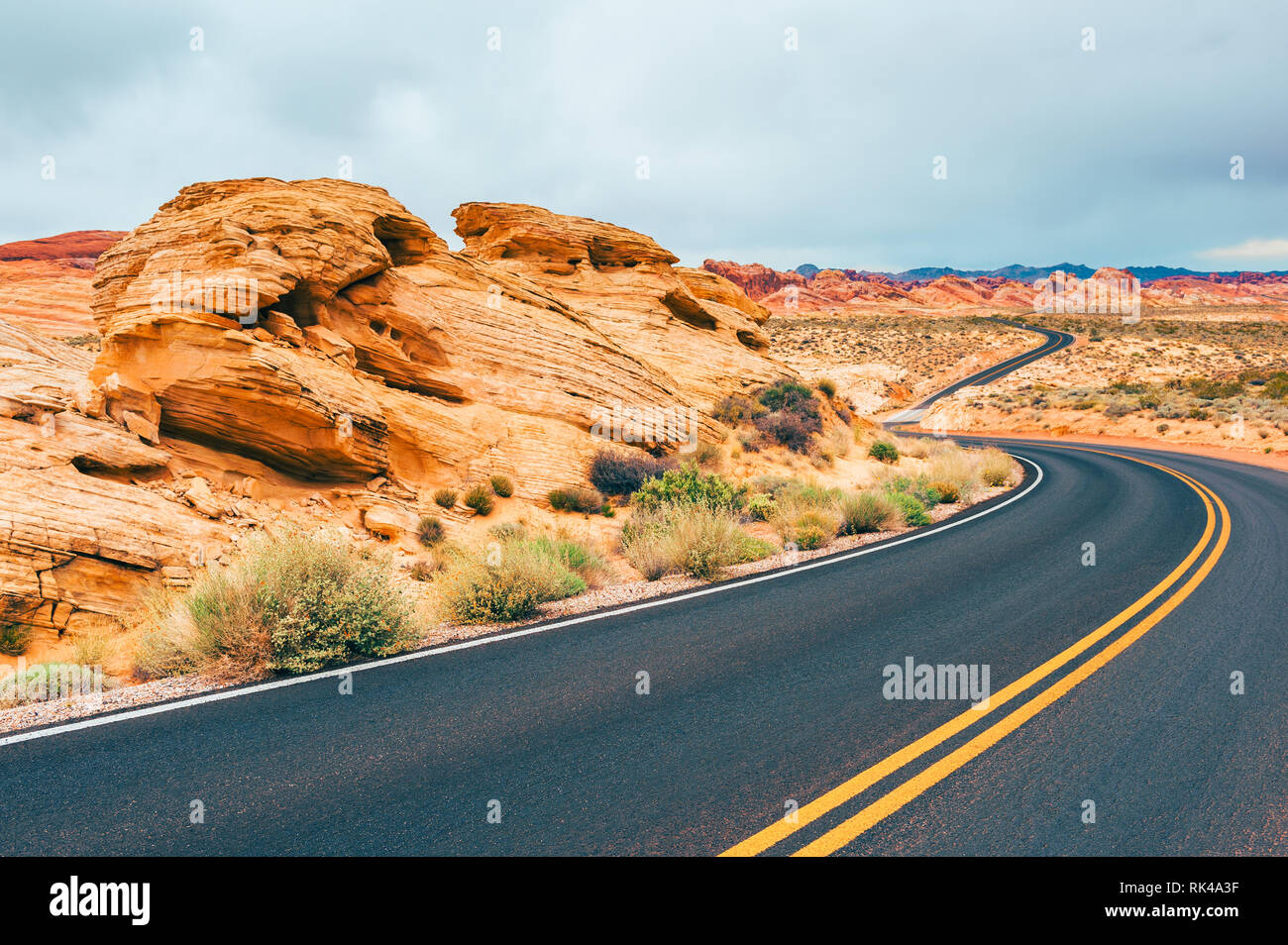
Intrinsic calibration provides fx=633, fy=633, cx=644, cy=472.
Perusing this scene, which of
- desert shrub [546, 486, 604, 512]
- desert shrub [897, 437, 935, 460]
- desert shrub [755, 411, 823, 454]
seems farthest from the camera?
desert shrub [897, 437, 935, 460]

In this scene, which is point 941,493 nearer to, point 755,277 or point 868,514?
point 868,514

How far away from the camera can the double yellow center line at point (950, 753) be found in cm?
299

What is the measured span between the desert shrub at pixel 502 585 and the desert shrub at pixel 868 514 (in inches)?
220

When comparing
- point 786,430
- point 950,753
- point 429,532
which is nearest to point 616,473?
point 429,532

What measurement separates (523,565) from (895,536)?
6.68m

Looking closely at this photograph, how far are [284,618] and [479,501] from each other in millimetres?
6925

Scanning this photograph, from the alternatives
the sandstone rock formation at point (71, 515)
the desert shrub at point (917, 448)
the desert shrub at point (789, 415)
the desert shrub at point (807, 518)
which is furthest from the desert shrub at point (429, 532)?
the desert shrub at point (917, 448)

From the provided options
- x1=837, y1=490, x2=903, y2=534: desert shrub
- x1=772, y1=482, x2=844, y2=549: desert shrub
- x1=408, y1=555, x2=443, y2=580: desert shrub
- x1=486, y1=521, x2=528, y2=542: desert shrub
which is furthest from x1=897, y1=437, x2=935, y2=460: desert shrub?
x1=408, y1=555, x2=443, y2=580: desert shrub

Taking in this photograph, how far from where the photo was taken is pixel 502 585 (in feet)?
22.1

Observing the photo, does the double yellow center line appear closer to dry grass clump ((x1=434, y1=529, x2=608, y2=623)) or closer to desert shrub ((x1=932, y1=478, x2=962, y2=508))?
dry grass clump ((x1=434, y1=529, x2=608, y2=623))

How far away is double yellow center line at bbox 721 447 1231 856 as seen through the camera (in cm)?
299

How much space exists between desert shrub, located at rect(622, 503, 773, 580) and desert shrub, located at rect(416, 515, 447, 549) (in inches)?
144

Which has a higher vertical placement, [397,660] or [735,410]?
[735,410]

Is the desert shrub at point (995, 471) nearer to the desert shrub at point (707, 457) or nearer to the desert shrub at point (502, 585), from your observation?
the desert shrub at point (707, 457)
